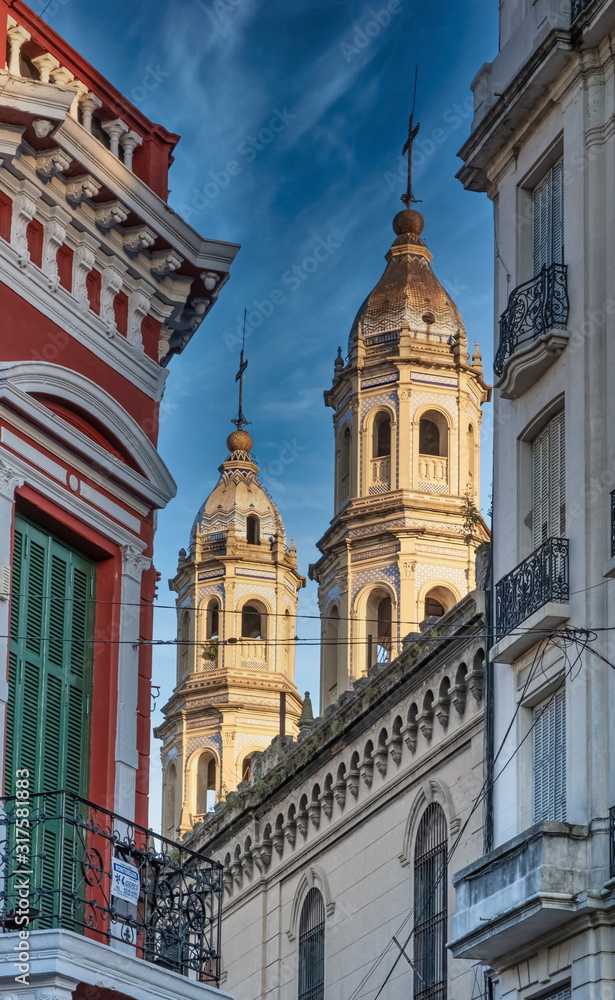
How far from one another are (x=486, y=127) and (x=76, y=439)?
10427 millimetres

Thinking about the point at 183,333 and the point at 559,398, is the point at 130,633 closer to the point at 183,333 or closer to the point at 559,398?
the point at 183,333

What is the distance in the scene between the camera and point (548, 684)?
20.1m

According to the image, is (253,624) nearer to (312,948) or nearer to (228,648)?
(228,648)

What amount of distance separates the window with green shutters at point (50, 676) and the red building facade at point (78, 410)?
15 millimetres

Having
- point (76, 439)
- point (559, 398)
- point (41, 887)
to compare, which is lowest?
point (41, 887)

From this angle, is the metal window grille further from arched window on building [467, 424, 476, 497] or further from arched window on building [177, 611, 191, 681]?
arched window on building [177, 611, 191, 681]

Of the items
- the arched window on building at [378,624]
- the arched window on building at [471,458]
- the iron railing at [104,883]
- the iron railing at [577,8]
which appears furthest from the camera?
the arched window on building at [471,458]

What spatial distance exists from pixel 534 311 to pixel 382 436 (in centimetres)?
2076

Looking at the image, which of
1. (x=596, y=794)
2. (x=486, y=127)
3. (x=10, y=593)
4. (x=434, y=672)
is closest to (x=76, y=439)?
(x=10, y=593)

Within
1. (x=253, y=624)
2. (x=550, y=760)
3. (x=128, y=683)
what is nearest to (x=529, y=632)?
(x=550, y=760)

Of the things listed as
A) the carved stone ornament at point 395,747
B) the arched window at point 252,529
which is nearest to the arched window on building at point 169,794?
the arched window at point 252,529

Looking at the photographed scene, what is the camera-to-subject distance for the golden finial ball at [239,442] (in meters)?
56.1

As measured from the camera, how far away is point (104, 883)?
13.5m

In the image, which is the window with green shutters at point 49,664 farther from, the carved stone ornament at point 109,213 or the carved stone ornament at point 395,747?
the carved stone ornament at point 395,747
